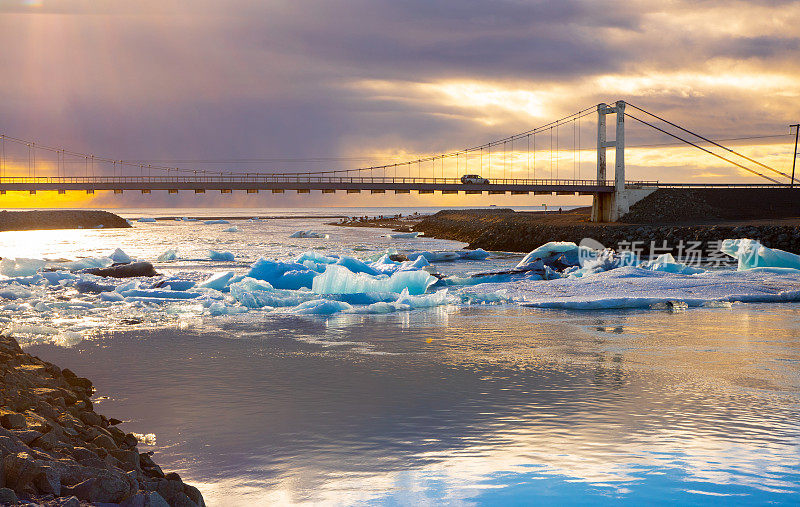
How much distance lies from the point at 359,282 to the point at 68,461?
1397cm

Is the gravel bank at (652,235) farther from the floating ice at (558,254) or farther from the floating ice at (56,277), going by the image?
the floating ice at (56,277)

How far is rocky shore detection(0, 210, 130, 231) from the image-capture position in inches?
3861

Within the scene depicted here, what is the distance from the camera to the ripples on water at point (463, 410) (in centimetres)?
589

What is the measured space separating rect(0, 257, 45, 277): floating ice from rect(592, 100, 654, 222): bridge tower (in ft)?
157

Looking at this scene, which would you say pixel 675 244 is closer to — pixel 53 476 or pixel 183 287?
pixel 183 287

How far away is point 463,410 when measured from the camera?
26.3 feet

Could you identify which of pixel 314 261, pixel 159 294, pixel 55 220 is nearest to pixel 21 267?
pixel 159 294

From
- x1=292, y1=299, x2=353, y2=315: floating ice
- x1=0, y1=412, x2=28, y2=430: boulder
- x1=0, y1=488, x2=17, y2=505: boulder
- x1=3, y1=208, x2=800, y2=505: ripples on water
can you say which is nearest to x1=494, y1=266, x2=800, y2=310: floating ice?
x1=3, y1=208, x2=800, y2=505: ripples on water

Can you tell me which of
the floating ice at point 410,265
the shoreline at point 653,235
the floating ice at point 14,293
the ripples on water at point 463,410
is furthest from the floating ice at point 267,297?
the shoreline at point 653,235

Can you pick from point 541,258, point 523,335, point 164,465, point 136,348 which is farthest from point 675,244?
point 164,465

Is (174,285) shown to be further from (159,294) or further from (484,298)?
(484,298)

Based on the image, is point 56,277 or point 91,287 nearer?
point 91,287

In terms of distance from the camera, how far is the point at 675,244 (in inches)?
1706

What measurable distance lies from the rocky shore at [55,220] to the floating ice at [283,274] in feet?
281
